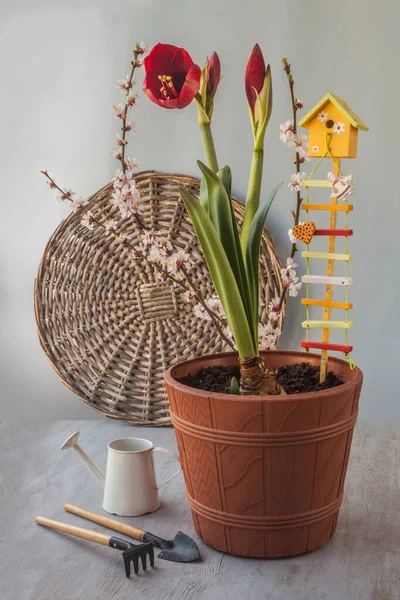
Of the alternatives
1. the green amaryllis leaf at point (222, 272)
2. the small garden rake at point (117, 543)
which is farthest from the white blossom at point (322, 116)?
the small garden rake at point (117, 543)

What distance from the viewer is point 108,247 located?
5.76 feet

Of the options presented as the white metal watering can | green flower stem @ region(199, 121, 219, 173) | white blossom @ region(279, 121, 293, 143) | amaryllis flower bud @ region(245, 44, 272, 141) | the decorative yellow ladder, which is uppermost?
amaryllis flower bud @ region(245, 44, 272, 141)

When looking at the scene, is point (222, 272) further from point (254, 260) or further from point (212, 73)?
point (212, 73)

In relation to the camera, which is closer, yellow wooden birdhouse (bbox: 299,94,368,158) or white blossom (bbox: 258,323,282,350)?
yellow wooden birdhouse (bbox: 299,94,368,158)

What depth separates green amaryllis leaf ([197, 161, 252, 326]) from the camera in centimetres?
103

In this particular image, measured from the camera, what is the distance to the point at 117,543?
1065 millimetres

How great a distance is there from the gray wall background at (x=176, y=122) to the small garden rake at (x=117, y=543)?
74 cm

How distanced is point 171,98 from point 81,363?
914mm

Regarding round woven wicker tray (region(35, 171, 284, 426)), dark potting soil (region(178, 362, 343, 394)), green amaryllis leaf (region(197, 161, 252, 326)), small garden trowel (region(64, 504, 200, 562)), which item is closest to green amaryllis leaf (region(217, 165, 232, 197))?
green amaryllis leaf (region(197, 161, 252, 326))

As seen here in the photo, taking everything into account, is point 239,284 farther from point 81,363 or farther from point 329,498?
point 81,363

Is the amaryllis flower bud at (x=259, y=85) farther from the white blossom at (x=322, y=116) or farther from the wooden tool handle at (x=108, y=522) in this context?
the wooden tool handle at (x=108, y=522)

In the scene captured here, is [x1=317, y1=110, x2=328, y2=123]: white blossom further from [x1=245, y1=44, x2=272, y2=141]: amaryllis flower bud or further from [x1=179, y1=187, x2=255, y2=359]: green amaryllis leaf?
[x1=179, y1=187, x2=255, y2=359]: green amaryllis leaf

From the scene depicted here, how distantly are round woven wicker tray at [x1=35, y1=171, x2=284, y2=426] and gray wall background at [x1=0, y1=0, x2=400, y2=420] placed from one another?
4.1 inches

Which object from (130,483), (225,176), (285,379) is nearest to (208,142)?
(225,176)
